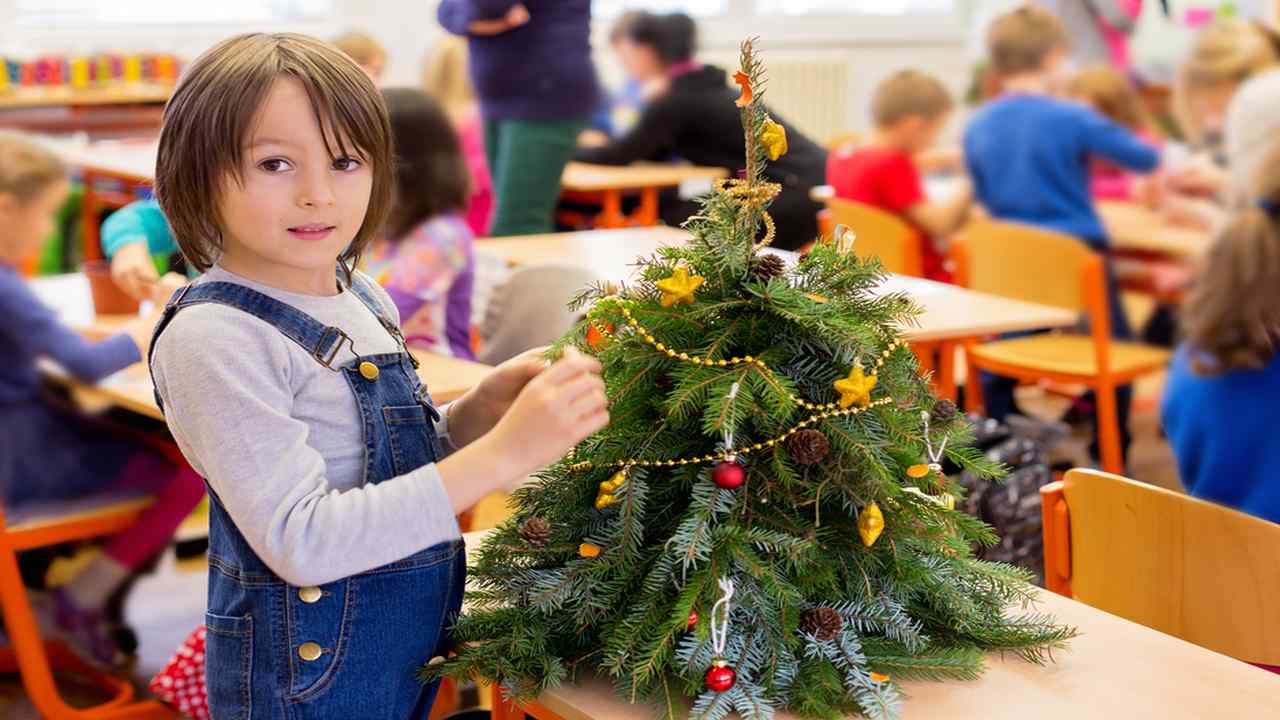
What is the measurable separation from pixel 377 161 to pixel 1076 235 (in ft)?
11.8

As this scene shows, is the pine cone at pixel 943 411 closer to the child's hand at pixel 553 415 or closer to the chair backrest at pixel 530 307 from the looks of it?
the child's hand at pixel 553 415

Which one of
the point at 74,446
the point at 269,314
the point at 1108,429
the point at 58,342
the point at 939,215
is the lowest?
the point at 1108,429

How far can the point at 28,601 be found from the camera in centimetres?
258

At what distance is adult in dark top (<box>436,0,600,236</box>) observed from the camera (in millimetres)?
4246

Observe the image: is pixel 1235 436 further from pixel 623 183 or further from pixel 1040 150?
pixel 623 183

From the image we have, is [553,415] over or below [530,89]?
below

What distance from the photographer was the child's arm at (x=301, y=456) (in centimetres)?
115

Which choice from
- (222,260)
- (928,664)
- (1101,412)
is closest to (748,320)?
(928,664)

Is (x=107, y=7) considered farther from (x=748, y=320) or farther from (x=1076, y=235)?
(x=748, y=320)

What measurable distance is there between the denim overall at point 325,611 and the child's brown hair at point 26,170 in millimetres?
1991

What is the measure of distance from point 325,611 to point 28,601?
1604 millimetres

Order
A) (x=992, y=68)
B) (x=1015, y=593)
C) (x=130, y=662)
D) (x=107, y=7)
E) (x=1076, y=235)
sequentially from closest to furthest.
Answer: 1. (x=1015, y=593)
2. (x=130, y=662)
3. (x=1076, y=235)
4. (x=992, y=68)
5. (x=107, y=7)

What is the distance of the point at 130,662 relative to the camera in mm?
3043

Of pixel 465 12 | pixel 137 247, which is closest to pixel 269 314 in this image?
pixel 137 247
